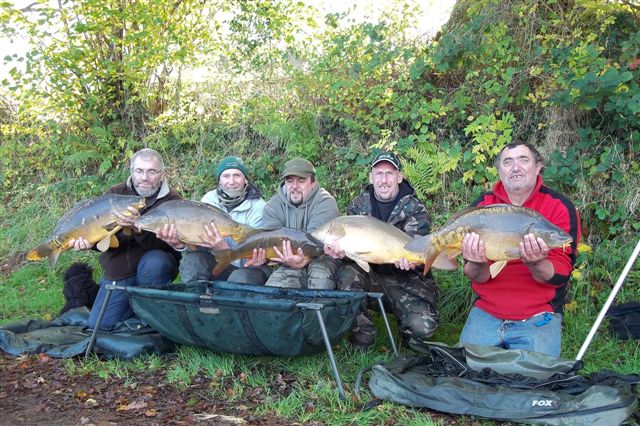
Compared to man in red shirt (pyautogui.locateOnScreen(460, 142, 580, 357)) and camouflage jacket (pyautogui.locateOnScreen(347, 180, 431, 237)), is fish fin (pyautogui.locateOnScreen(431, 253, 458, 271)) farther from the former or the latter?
camouflage jacket (pyautogui.locateOnScreen(347, 180, 431, 237))

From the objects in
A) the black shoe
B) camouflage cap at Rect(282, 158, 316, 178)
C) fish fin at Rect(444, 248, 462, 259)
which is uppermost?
camouflage cap at Rect(282, 158, 316, 178)

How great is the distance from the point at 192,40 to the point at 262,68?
800 mm

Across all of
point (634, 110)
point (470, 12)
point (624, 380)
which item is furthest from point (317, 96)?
point (624, 380)

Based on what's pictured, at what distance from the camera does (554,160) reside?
14.9ft

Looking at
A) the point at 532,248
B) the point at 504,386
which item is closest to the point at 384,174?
the point at 532,248

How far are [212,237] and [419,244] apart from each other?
1120mm

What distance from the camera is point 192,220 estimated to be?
343 cm

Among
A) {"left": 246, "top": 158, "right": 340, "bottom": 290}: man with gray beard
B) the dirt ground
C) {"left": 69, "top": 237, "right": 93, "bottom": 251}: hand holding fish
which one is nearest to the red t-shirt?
{"left": 246, "top": 158, "right": 340, "bottom": 290}: man with gray beard

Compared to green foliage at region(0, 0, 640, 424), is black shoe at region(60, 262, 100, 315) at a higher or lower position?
lower

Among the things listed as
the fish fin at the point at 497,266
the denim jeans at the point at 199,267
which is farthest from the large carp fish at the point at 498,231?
the denim jeans at the point at 199,267

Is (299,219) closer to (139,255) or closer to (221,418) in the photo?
(139,255)

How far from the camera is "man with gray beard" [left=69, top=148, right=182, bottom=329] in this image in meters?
3.80

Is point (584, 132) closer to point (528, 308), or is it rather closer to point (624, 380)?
point (528, 308)

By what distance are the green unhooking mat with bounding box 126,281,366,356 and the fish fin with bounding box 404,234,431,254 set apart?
0.32 meters
